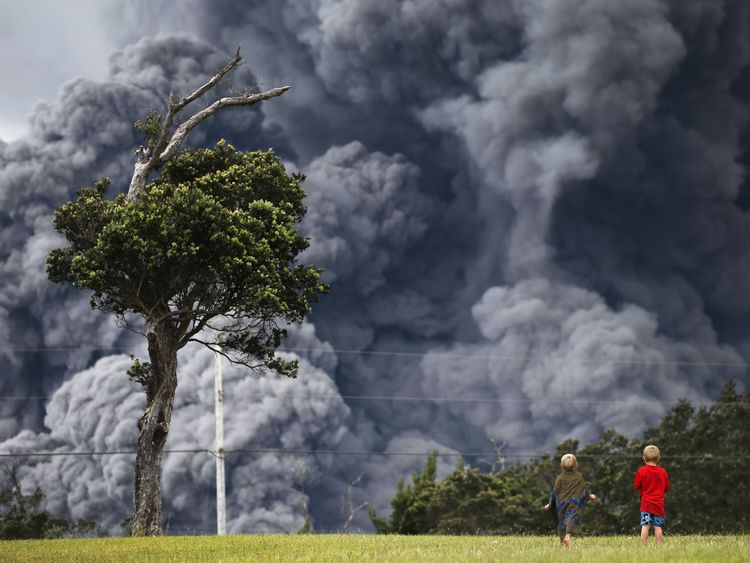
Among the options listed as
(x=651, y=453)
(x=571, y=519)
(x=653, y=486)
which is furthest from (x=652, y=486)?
(x=571, y=519)

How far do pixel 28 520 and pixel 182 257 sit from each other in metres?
48.4

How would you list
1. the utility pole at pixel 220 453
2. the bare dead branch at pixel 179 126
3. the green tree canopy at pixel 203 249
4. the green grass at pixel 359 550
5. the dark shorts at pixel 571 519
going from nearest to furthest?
the green grass at pixel 359 550, the dark shorts at pixel 571 519, the green tree canopy at pixel 203 249, the bare dead branch at pixel 179 126, the utility pole at pixel 220 453

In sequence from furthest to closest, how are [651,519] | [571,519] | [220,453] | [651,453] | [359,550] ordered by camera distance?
[220,453], [359,550], [571,519], [651,519], [651,453]

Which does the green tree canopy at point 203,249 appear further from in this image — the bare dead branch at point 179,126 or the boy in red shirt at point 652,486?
the boy in red shirt at point 652,486

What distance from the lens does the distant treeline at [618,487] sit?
64562mm

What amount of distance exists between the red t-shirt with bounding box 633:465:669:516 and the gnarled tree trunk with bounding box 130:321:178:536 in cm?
2019

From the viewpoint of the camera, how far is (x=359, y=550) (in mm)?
21406

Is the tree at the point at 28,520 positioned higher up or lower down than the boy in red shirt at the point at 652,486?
lower down

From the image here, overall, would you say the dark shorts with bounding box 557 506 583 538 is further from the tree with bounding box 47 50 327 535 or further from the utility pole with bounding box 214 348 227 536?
the utility pole with bounding box 214 348 227 536

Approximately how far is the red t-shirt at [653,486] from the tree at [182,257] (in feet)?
52.2

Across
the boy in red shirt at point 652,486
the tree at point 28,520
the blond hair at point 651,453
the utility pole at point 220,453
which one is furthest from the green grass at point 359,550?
the tree at point 28,520

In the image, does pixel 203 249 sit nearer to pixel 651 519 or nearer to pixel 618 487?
pixel 651 519

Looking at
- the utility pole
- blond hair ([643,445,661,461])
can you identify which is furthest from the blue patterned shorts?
the utility pole

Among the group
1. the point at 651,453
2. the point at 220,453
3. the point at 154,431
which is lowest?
the point at 651,453
